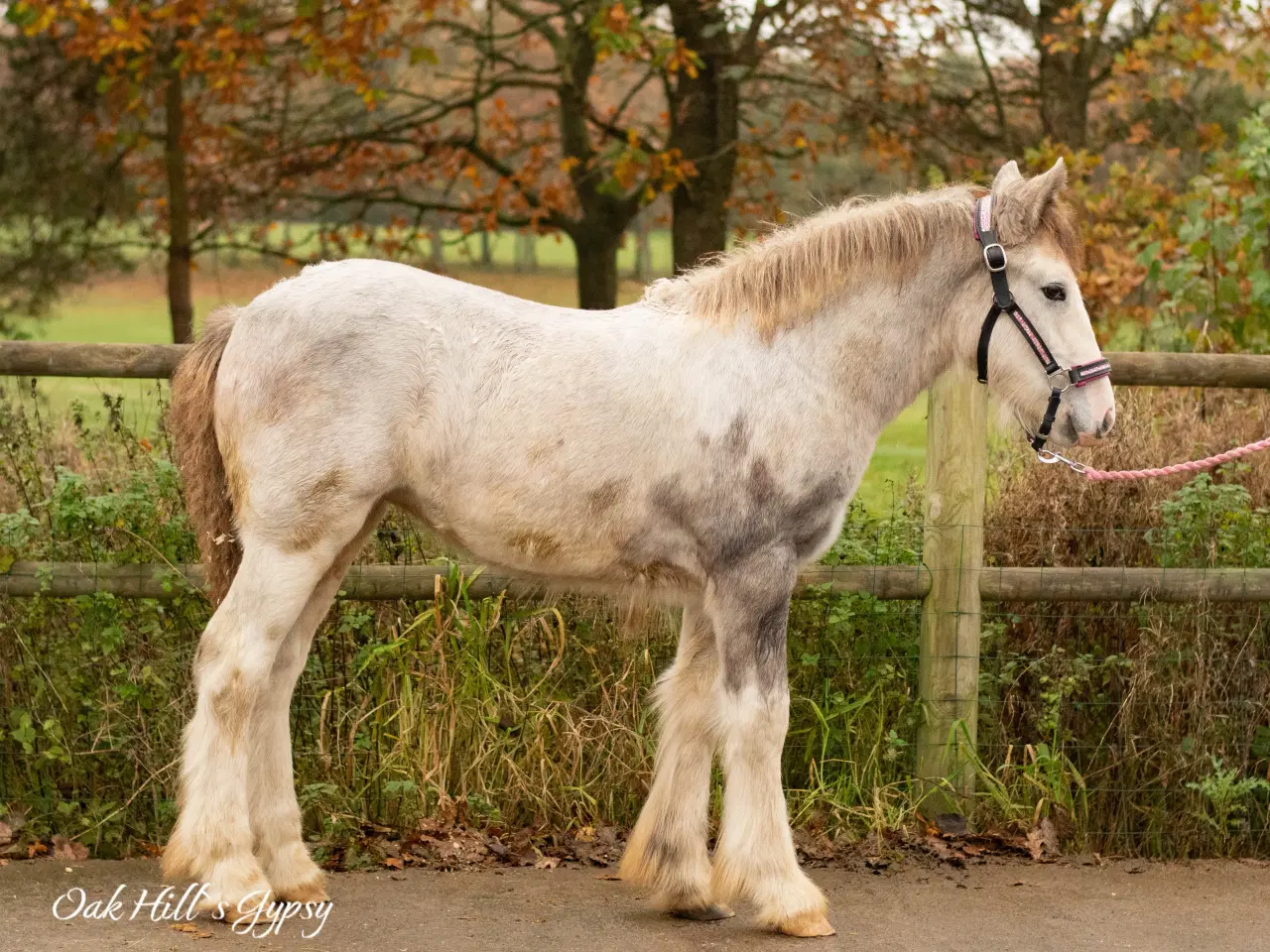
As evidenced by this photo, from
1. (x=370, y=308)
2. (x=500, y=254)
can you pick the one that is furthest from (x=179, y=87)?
(x=370, y=308)

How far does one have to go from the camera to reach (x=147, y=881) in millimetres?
4391

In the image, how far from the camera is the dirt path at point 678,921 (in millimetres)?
3947

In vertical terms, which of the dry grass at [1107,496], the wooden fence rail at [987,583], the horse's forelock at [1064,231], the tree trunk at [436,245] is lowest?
the wooden fence rail at [987,583]

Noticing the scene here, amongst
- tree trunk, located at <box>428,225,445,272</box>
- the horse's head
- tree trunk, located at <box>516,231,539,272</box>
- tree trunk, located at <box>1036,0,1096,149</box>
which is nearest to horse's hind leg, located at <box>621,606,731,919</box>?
the horse's head

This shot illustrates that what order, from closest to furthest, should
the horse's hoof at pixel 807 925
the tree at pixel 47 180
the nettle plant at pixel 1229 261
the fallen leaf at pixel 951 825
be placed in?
the horse's hoof at pixel 807 925 → the fallen leaf at pixel 951 825 → the nettle plant at pixel 1229 261 → the tree at pixel 47 180

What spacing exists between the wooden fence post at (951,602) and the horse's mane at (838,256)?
0.91 meters

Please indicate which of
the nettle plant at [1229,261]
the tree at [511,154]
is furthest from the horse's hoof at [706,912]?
the tree at [511,154]

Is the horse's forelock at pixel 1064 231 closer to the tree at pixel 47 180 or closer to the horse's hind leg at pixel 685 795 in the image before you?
the horse's hind leg at pixel 685 795

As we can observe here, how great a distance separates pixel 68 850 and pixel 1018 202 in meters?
3.66

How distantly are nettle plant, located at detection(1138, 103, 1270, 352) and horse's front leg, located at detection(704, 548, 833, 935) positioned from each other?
3528 millimetres

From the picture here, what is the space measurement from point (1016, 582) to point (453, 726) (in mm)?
2041

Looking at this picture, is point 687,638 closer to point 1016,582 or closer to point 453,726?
point 453,726

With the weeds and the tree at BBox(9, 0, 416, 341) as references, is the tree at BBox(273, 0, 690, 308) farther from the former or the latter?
the weeds

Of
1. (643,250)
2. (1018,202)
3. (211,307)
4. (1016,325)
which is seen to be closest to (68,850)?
(1016,325)
